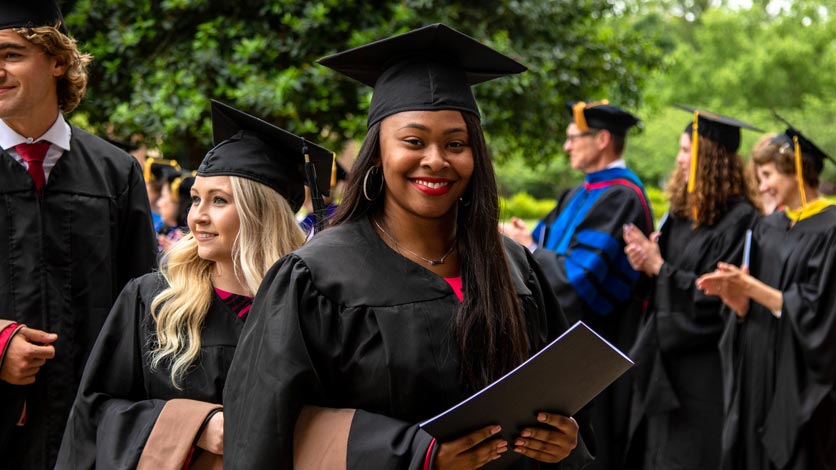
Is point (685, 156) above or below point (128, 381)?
above

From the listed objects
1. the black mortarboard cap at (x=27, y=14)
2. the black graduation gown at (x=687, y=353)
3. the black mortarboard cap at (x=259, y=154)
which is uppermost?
the black mortarboard cap at (x=27, y=14)

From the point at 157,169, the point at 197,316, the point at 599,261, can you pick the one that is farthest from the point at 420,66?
the point at 157,169

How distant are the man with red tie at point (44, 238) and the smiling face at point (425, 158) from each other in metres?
1.38

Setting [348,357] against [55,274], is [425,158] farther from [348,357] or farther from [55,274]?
[55,274]

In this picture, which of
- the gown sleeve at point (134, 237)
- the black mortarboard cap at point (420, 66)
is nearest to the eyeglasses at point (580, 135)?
the gown sleeve at point (134, 237)

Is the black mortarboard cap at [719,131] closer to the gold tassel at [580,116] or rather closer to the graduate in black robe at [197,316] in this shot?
the gold tassel at [580,116]

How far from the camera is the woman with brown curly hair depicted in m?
5.76

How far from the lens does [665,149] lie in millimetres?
25062

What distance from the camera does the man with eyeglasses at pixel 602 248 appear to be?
5922 mm

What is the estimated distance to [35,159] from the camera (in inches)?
132

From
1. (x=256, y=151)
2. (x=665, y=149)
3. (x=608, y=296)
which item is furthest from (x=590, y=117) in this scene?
(x=665, y=149)

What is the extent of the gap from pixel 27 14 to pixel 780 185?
4.18m

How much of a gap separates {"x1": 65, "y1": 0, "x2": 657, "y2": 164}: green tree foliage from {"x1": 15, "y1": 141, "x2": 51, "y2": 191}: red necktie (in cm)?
248

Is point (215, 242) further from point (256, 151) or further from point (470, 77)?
point (470, 77)
